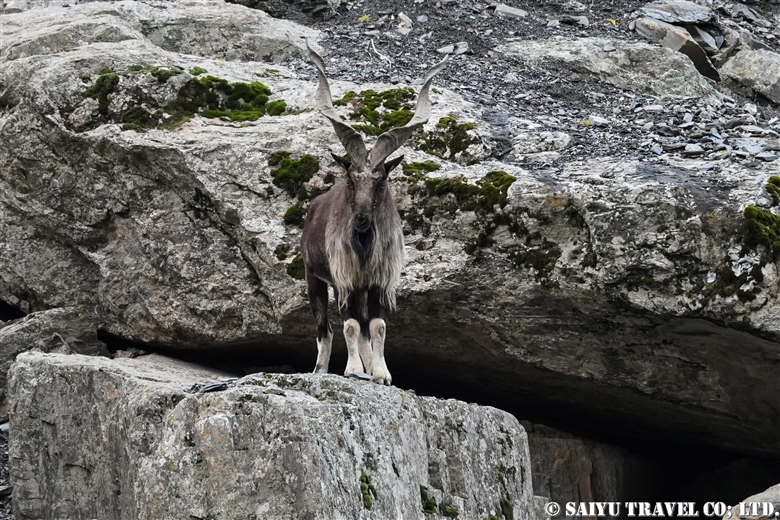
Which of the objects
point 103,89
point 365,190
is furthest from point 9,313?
point 365,190

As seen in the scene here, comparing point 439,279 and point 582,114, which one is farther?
point 582,114

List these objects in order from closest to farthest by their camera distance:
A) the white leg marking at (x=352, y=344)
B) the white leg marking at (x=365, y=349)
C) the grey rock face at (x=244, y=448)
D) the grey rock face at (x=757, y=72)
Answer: the grey rock face at (x=244, y=448)
the white leg marking at (x=352, y=344)
the white leg marking at (x=365, y=349)
the grey rock face at (x=757, y=72)

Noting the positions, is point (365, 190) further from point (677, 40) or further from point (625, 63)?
point (677, 40)

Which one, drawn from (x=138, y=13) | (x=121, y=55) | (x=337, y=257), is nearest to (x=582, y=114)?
(x=337, y=257)

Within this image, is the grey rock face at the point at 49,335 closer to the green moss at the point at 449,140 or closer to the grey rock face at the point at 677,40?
the green moss at the point at 449,140

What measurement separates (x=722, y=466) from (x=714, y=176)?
5.35 meters

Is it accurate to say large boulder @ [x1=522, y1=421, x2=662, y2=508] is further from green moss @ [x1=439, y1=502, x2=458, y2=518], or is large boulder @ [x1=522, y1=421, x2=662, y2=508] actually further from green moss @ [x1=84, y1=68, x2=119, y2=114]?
green moss @ [x1=84, y1=68, x2=119, y2=114]

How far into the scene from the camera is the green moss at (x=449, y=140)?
11438 mm

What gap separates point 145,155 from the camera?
11.5 meters

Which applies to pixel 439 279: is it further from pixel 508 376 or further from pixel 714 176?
pixel 714 176

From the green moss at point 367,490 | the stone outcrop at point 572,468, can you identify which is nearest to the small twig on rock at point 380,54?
the stone outcrop at point 572,468

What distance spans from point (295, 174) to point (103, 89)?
284 cm

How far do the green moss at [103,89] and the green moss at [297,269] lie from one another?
3.27 m

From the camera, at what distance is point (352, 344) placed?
8969mm
